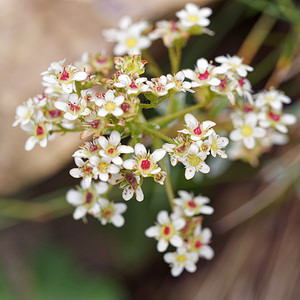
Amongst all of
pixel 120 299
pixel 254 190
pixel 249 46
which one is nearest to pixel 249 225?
pixel 254 190

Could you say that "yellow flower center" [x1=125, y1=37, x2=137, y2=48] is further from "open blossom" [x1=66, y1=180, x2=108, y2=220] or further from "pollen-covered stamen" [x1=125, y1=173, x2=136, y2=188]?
"pollen-covered stamen" [x1=125, y1=173, x2=136, y2=188]

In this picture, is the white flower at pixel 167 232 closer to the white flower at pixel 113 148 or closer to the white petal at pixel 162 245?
the white petal at pixel 162 245

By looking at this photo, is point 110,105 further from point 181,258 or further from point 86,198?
point 181,258

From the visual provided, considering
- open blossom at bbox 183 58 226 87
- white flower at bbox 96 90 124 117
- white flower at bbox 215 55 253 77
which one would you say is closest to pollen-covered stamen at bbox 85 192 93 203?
white flower at bbox 96 90 124 117

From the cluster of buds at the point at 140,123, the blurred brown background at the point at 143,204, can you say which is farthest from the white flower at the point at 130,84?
the blurred brown background at the point at 143,204

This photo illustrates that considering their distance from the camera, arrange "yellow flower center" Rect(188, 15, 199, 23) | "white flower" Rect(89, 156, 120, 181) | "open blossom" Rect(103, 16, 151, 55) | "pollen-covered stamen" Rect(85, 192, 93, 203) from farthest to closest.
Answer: "open blossom" Rect(103, 16, 151, 55) → "yellow flower center" Rect(188, 15, 199, 23) → "pollen-covered stamen" Rect(85, 192, 93, 203) → "white flower" Rect(89, 156, 120, 181)

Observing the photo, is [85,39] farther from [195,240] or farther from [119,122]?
[195,240]
